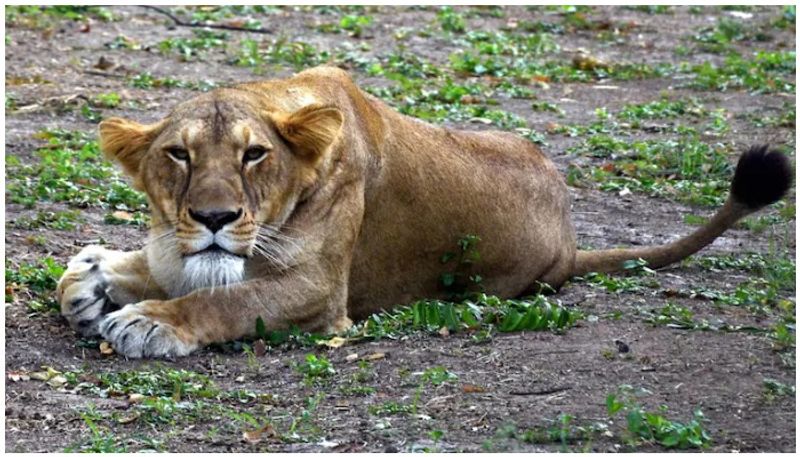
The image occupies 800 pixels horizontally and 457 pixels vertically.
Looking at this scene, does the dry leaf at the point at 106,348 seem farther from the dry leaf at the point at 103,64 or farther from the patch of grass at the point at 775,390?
the dry leaf at the point at 103,64

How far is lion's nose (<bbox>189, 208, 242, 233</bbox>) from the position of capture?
6082 millimetres

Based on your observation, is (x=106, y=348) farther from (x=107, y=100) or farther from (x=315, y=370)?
(x=107, y=100)

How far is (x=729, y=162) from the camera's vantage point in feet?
34.2

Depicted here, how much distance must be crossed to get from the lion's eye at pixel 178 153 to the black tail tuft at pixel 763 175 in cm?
281

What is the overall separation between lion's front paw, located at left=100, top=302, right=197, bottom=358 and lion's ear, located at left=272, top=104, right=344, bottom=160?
3.00ft

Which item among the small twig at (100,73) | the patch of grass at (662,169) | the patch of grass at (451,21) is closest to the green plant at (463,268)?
the patch of grass at (662,169)

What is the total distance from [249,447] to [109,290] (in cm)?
193

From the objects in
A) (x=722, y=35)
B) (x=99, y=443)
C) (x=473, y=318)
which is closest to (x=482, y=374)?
(x=473, y=318)

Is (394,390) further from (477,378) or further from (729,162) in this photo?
(729,162)

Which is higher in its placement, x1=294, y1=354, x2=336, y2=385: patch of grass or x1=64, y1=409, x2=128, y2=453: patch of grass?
x1=64, y1=409, x2=128, y2=453: patch of grass

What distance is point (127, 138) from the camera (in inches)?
256

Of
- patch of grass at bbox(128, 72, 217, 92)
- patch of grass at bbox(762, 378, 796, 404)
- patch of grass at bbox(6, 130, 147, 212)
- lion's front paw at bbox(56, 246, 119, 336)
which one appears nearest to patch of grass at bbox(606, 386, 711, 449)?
patch of grass at bbox(762, 378, 796, 404)

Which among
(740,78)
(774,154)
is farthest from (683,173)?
(740,78)

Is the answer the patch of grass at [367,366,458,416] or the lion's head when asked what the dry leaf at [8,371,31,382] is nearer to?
the lion's head
